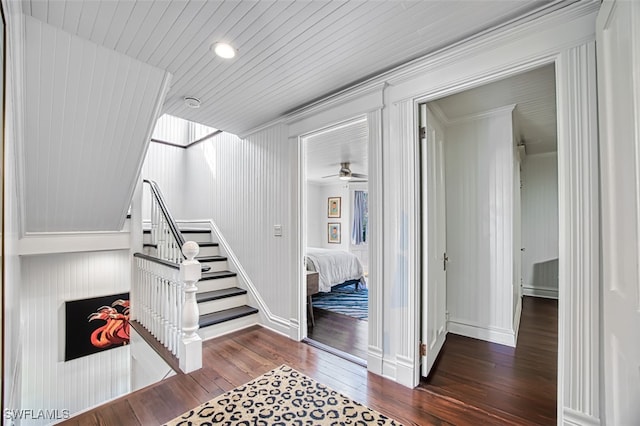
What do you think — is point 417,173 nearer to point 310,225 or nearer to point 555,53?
point 555,53

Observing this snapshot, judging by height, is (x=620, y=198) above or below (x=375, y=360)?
above

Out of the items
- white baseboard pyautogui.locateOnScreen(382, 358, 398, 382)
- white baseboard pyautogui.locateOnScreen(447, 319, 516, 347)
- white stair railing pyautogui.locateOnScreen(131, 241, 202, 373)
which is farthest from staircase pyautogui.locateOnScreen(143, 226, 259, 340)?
white baseboard pyautogui.locateOnScreen(447, 319, 516, 347)

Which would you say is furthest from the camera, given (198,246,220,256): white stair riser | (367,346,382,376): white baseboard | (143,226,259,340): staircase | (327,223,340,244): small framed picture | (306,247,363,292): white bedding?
(327,223,340,244): small framed picture

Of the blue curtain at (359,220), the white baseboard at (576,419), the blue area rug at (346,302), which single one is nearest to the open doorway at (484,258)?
the white baseboard at (576,419)

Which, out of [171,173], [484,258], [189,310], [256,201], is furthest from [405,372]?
[171,173]

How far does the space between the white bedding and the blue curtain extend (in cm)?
213

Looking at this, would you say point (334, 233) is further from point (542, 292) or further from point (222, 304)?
point (222, 304)

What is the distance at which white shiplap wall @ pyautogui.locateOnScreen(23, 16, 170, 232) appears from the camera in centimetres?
180

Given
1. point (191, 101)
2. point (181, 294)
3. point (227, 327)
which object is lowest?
point (227, 327)

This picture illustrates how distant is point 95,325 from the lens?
11.5ft

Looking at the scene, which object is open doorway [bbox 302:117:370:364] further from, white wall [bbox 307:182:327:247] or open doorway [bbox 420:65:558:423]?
open doorway [bbox 420:65:558:423]

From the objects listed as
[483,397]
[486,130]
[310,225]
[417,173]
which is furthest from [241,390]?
[310,225]

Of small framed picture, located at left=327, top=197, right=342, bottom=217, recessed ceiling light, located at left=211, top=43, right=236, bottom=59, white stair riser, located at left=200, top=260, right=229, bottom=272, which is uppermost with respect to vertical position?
recessed ceiling light, located at left=211, top=43, right=236, bottom=59

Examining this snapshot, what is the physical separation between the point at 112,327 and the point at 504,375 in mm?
4388
